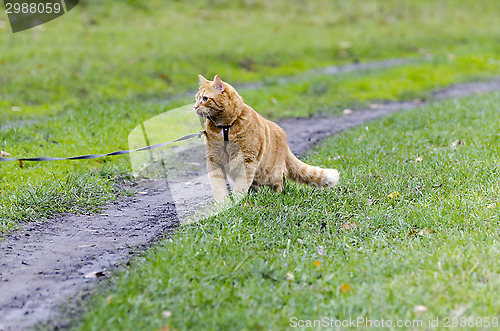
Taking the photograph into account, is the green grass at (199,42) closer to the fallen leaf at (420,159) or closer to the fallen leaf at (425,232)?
the fallen leaf at (420,159)

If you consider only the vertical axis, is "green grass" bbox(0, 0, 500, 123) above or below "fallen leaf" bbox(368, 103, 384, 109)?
above

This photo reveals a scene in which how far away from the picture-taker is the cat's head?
15.8 ft

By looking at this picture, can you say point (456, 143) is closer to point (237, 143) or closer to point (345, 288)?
point (237, 143)

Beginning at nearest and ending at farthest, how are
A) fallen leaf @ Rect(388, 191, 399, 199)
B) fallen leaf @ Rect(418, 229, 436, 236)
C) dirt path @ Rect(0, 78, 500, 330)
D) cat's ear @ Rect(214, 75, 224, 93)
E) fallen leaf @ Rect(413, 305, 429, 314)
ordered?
1. fallen leaf @ Rect(413, 305, 429, 314)
2. dirt path @ Rect(0, 78, 500, 330)
3. fallen leaf @ Rect(418, 229, 436, 236)
4. cat's ear @ Rect(214, 75, 224, 93)
5. fallen leaf @ Rect(388, 191, 399, 199)

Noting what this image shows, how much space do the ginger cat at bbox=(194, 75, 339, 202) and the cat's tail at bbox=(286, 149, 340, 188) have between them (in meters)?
0.02

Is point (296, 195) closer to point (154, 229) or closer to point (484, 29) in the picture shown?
point (154, 229)

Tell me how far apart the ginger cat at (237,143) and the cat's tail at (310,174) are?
16mm

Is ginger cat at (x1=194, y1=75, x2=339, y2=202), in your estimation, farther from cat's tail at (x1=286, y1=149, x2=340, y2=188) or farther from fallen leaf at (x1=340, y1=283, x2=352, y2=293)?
fallen leaf at (x1=340, y1=283, x2=352, y2=293)

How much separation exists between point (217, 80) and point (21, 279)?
2.34 meters

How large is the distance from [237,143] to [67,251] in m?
1.83

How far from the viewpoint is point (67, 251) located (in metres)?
4.56

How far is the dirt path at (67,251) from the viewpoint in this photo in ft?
12.0

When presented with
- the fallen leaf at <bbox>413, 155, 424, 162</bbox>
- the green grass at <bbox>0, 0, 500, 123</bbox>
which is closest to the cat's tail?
the fallen leaf at <bbox>413, 155, 424, 162</bbox>

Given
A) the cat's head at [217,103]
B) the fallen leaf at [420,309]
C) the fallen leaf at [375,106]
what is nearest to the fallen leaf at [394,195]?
the cat's head at [217,103]
